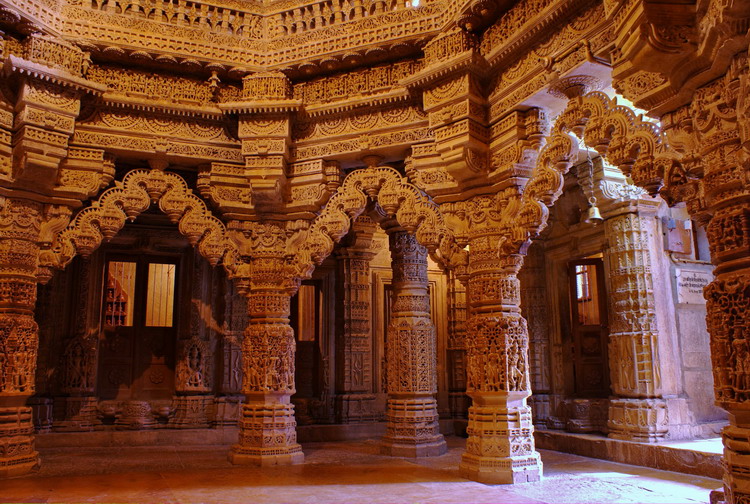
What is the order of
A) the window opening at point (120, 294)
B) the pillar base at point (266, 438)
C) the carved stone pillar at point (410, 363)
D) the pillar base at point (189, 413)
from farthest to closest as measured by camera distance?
the window opening at point (120, 294) < the pillar base at point (189, 413) < the carved stone pillar at point (410, 363) < the pillar base at point (266, 438)

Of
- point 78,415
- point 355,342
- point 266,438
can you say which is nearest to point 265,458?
point 266,438

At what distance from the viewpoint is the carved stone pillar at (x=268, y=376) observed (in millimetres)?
7504

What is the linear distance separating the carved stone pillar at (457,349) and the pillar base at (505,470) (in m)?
4.50

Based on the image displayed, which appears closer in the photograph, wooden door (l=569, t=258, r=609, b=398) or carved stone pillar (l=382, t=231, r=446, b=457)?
carved stone pillar (l=382, t=231, r=446, b=457)

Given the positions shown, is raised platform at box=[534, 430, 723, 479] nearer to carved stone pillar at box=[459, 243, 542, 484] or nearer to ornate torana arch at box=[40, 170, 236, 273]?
carved stone pillar at box=[459, 243, 542, 484]

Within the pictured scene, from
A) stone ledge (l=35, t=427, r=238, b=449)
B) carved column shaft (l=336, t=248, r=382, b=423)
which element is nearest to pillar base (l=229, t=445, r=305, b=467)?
stone ledge (l=35, t=427, r=238, b=449)

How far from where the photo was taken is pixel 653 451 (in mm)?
6934

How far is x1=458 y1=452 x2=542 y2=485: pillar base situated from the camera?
6.03 metres

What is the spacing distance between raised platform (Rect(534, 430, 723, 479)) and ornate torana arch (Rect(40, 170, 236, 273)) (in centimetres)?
532

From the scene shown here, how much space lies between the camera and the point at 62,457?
802cm

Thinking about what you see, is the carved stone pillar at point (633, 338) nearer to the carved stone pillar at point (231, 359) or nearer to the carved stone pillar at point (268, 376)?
the carved stone pillar at point (268, 376)

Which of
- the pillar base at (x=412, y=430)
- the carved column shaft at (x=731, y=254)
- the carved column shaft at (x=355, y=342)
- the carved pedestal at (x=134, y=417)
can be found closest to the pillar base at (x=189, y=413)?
the carved pedestal at (x=134, y=417)

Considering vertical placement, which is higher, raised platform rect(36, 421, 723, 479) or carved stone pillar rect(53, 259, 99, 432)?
carved stone pillar rect(53, 259, 99, 432)

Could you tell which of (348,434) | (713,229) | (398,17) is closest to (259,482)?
(348,434)
